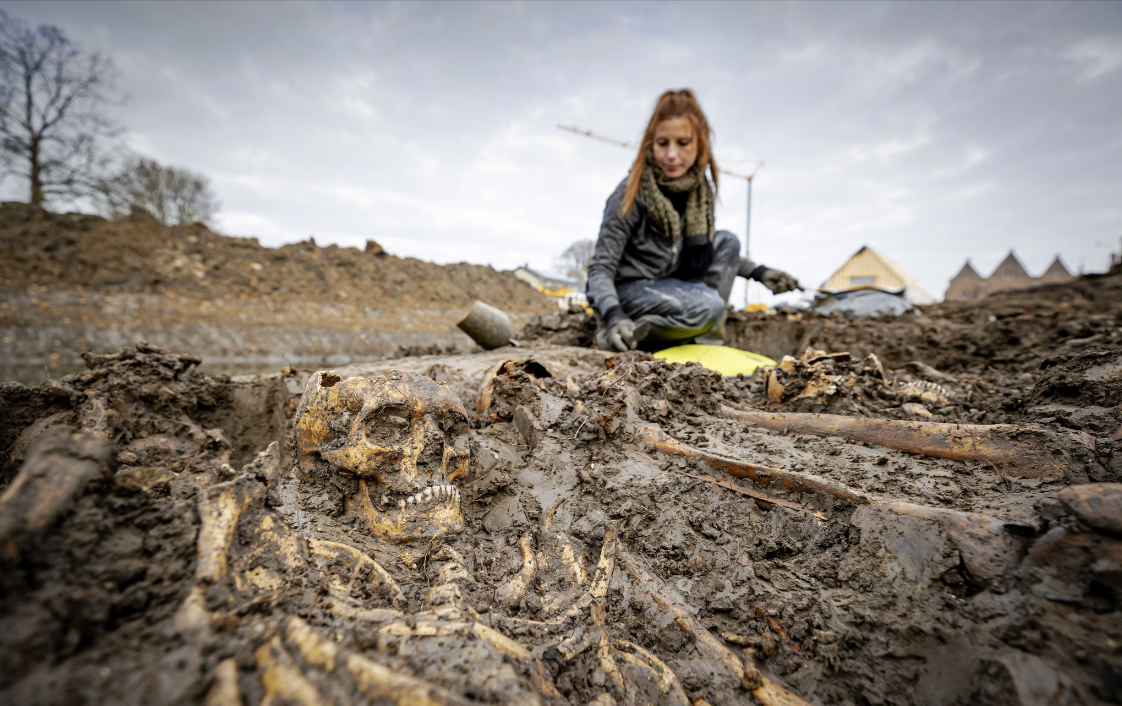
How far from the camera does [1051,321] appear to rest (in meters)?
4.47

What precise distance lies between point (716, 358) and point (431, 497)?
129 inches

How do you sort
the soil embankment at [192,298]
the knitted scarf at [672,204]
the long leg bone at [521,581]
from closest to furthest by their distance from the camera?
1. the long leg bone at [521,581]
2. the knitted scarf at [672,204]
3. the soil embankment at [192,298]

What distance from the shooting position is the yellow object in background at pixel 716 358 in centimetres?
410

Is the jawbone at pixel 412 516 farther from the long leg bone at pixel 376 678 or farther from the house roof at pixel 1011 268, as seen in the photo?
the house roof at pixel 1011 268

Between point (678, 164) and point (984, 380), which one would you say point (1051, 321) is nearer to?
point (984, 380)

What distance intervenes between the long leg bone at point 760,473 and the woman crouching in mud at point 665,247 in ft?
6.20

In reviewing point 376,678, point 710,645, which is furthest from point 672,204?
point 376,678

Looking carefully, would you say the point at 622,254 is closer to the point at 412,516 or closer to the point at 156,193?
the point at 412,516

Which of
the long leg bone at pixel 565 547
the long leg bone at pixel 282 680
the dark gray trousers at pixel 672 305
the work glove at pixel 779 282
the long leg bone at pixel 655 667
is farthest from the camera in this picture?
the work glove at pixel 779 282

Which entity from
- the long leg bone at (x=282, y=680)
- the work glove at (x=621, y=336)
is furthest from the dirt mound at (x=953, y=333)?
the long leg bone at (x=282, y=680)

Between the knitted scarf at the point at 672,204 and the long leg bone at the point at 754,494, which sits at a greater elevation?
the knitted scarf at the point at 672,204

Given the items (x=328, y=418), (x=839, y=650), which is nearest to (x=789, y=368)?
(x=839, y=650)

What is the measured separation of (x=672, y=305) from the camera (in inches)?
168

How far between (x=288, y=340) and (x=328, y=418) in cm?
1010
